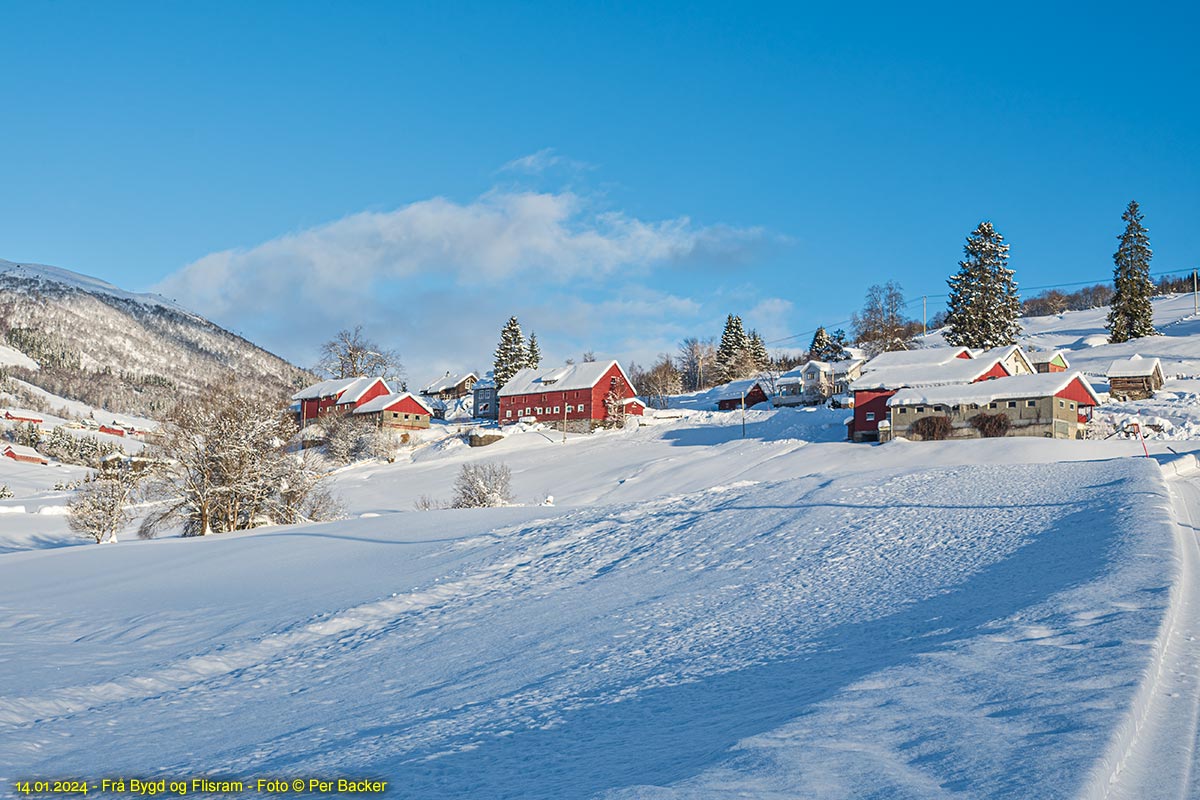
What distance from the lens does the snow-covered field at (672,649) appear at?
5965 millimetres

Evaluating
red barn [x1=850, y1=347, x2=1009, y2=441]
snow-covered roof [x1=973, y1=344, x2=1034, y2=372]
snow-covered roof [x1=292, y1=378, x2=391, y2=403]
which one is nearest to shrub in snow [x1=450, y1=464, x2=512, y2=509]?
red barn [x1=850, y1=347, x2=1009, y2=441]

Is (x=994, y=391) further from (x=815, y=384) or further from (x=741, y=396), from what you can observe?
(x=741, y=396)

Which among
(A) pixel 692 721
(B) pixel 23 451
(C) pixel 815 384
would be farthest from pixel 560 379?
(B) pixel 23 451

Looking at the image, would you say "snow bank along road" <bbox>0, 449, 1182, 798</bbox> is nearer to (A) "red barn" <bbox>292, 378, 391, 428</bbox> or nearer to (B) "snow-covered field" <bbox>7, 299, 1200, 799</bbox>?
(B) "snow-covered field" <bbox>7, 299, 1200, 799</bbox>

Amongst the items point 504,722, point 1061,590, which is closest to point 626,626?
point 504,722

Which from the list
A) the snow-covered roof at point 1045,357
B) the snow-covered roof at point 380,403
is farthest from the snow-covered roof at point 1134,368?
the snow-covered roof at point 380,403

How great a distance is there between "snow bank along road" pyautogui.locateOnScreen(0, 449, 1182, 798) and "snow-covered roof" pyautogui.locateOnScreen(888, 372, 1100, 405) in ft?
91.8

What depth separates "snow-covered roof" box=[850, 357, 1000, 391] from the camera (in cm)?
5388

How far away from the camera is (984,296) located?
78.2 metres

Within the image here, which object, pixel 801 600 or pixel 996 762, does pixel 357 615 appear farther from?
pixel 996 762

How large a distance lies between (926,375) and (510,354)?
4997 centimetres

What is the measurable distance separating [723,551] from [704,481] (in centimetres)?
2589

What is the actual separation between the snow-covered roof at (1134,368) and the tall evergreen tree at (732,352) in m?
49.7

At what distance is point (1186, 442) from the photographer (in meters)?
39.9
